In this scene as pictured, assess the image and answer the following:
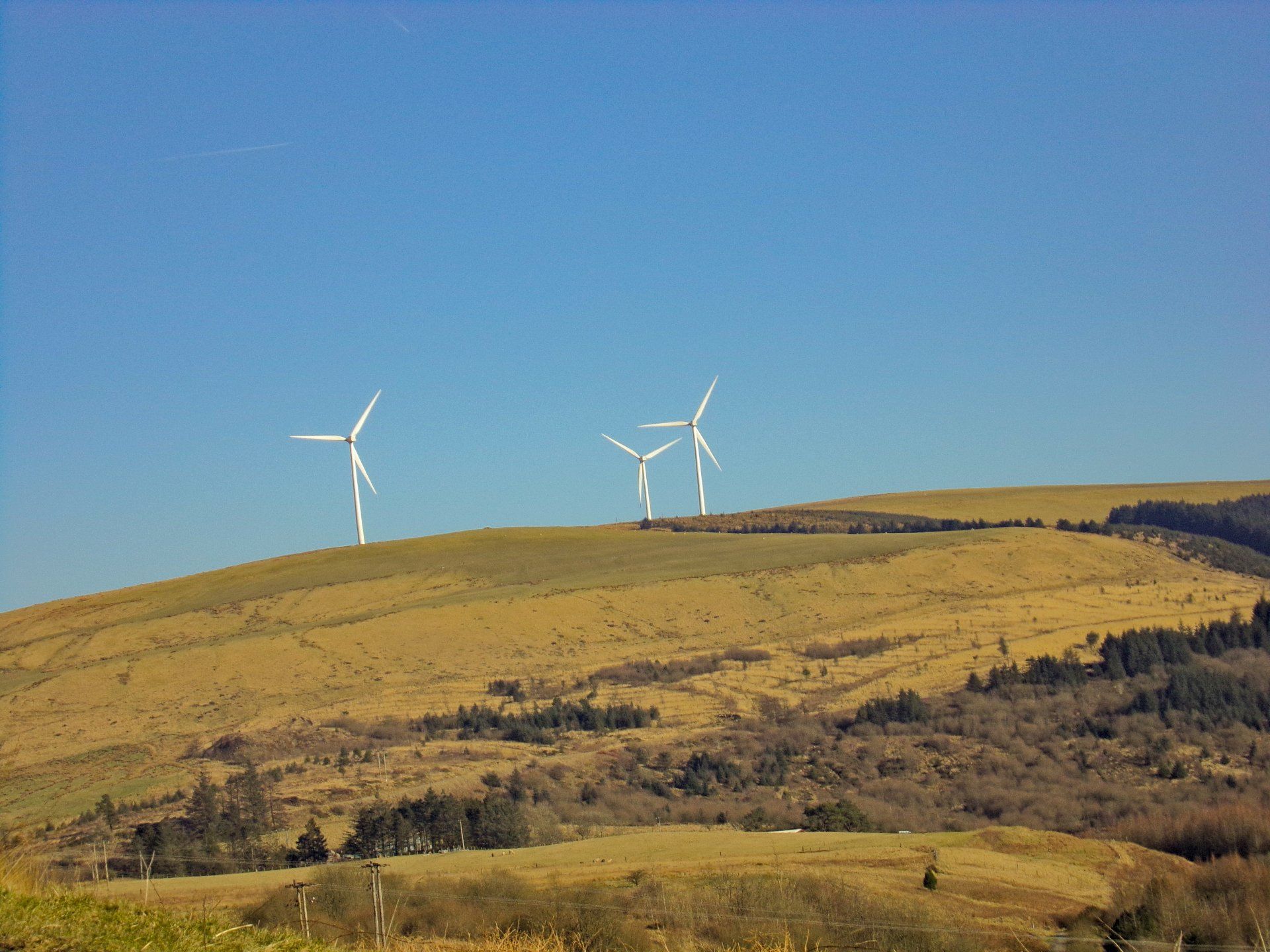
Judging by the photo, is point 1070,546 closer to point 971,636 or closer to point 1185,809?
point 971,636

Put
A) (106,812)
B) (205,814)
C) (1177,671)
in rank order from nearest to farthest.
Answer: (205,814) < (106,812) < (1177,671)

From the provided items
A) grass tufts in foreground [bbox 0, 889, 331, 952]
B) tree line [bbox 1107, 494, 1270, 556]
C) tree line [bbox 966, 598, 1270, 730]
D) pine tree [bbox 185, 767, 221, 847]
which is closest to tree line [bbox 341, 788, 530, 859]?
pine tree [bbox 185, 767, 221, 847]

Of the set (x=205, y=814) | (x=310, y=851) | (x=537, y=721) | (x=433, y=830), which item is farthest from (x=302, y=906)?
(x=537, y=721)

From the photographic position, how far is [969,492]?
144750 mm

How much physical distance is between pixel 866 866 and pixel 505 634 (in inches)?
1834

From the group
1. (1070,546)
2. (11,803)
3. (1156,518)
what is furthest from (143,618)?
(1156,518)

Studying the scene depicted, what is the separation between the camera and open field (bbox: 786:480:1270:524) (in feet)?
398

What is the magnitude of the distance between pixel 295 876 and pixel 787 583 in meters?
55.7

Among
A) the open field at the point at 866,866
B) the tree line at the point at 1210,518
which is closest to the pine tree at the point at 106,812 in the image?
the open field at the point at 866,866

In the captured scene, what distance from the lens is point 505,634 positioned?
73.2m

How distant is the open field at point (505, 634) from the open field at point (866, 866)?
52.1 ft

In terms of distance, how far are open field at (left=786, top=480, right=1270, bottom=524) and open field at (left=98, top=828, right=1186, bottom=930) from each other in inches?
3392

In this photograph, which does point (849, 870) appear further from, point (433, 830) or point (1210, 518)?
point (1210, 518)

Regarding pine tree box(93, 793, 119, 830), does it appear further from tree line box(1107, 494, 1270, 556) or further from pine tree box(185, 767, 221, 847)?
tree line box(1107, 494, 1270, 556)
